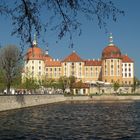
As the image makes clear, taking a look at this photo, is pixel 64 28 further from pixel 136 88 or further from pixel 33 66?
pixel 33 66

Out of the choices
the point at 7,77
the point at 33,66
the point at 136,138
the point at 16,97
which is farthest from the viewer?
Result: the point at 33,66

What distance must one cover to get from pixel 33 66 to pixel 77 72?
16.6m

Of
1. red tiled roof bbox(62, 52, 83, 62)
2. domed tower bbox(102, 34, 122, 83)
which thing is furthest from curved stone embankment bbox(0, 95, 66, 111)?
red tiled roof bbox(62, 52, 83, 62)

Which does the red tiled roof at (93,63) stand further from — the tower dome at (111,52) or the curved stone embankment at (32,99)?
the curved stone embankment at (32,99)

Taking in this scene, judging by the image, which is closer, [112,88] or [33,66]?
[112,88]

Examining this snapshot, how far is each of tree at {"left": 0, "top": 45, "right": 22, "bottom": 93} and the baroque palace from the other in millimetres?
78029

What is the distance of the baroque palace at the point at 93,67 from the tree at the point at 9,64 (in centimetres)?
A: 7803

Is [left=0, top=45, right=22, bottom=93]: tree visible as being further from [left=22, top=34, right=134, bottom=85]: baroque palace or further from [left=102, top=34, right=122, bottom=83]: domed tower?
[left=102, top=34, right=122, bottom=83]: domed tower

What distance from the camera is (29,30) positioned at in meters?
7.50

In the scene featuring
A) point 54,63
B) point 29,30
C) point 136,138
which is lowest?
point 136,138

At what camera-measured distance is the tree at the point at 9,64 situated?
6037cm

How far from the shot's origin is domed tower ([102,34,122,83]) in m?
144

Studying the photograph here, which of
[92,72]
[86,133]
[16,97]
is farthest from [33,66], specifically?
[86,133]

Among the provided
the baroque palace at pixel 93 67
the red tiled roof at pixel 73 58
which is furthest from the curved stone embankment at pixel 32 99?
the red tiled roof at pixel 73 58
